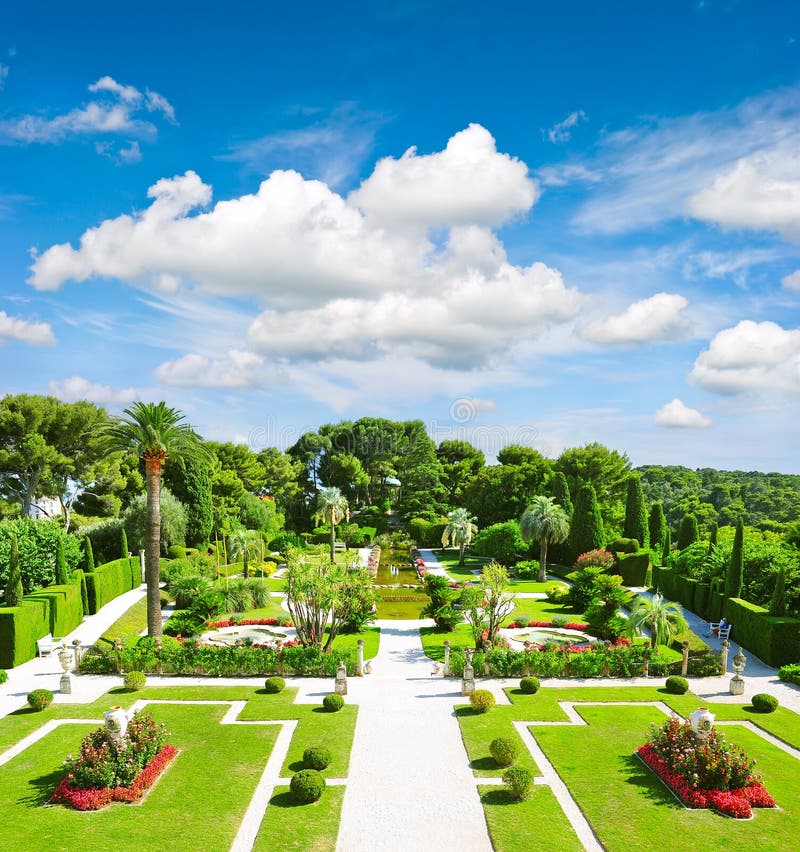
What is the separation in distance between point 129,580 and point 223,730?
23.9 metres

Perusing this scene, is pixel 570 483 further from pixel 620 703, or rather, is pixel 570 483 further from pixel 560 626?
pixel 620 703

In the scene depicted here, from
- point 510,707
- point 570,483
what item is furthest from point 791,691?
point 570,483

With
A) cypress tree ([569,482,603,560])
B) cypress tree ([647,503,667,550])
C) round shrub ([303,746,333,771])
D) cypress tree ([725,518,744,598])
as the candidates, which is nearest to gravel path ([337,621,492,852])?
round shrub ([303,746,333,771])

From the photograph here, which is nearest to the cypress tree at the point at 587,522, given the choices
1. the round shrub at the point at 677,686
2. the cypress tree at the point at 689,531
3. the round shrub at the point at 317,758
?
the cypress tree at the point at 689,531

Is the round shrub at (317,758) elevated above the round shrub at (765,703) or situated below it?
above

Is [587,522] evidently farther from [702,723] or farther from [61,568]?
[61,568]

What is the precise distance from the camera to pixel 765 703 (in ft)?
74.9

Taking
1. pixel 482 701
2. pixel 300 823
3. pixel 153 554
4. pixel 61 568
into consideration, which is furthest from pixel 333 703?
pixel 61 568

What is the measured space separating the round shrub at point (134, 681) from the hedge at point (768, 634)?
84.0 ft

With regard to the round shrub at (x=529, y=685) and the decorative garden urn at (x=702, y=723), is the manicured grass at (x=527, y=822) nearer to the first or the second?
the decorative garden urn at (x=702, y=723)

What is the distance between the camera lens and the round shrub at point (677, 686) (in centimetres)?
2475

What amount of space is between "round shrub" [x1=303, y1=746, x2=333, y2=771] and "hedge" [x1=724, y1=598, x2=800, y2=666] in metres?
20.4

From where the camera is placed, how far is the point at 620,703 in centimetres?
2386

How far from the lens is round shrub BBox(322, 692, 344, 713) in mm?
22672
